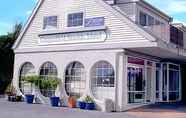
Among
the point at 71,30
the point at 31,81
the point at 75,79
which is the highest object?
the point at 71,30

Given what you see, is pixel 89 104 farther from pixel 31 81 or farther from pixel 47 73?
pixel 31 81

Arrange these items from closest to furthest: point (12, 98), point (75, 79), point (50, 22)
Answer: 1. point (75, 79)
2. point (50, 22)
3. point (12, 98)

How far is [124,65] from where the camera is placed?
67.0 feet

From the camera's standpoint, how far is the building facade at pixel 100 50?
20.3 metres

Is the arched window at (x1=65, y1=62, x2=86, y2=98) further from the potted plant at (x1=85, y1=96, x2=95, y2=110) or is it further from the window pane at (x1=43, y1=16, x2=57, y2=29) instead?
the window pane at (x1=43, y1=16, x2=57, y2=29)

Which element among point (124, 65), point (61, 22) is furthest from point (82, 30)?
point (124, 65)

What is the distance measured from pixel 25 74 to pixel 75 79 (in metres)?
4.55

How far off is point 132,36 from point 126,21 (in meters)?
0.94

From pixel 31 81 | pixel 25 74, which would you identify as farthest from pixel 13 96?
pixel 31 81

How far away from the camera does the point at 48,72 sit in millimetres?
23688

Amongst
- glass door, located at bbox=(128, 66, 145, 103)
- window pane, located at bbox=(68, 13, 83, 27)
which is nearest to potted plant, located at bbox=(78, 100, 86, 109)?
glass door, located at bbox=(128, 66, 145, 103)

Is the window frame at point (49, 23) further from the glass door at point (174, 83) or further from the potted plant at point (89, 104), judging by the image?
the glass door at point (174, 83)

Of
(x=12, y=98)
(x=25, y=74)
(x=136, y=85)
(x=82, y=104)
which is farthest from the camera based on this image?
(x=25, y=74)

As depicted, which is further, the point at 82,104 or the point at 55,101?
the point at 55,101
